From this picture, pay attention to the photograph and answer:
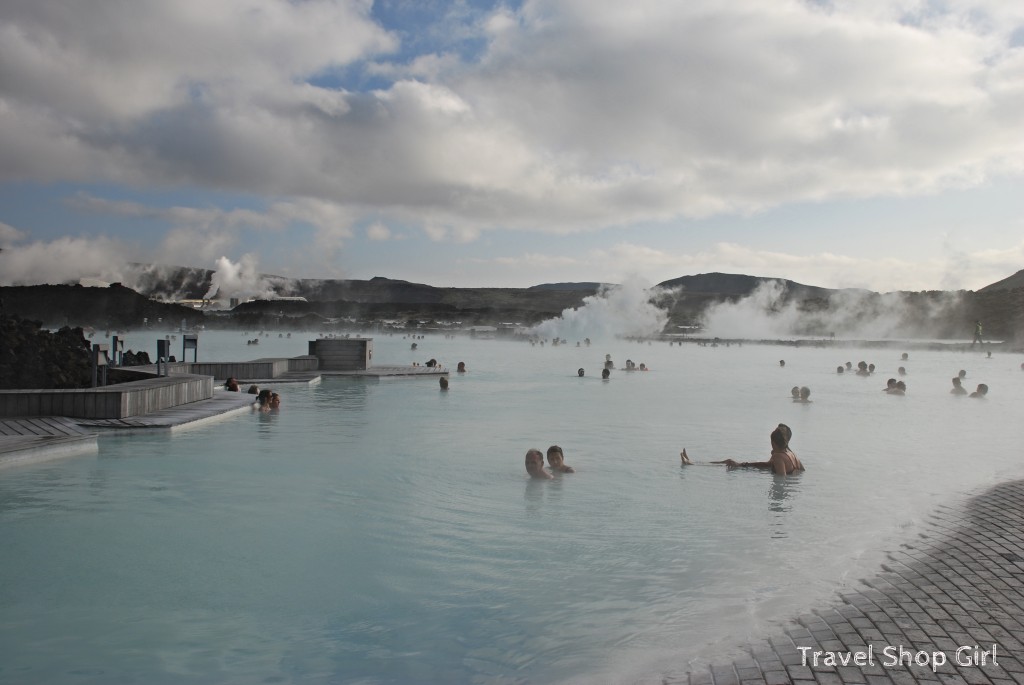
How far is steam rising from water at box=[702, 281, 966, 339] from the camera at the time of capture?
10781cm

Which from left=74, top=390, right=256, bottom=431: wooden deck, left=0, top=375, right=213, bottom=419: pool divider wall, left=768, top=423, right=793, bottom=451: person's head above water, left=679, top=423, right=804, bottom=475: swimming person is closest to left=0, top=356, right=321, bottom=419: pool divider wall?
left=0, top=375, right=213, bottom=419: pool divider wall

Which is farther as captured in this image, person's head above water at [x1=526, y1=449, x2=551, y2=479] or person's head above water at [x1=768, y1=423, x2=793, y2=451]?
person's head above water at [x1=768, y1=423, x2=793, y2=451]

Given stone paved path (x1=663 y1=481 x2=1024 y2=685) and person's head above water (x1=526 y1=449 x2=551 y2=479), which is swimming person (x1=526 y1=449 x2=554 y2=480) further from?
stone paved path (x1=663 y1=481 x2=1024 y2=685)

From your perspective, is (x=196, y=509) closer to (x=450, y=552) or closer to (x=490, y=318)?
(x=450, y=552)

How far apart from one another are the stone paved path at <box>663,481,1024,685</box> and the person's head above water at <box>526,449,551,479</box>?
5.08 meters

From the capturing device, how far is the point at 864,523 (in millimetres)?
8461

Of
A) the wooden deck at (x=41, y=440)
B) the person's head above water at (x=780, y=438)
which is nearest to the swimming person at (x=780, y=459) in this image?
the person's head above water at (x=780, y=438)

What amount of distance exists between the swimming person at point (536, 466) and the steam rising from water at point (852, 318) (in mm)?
98812

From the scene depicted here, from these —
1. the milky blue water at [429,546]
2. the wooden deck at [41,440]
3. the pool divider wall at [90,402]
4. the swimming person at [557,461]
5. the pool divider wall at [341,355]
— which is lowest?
the milky blue water at [429,546]

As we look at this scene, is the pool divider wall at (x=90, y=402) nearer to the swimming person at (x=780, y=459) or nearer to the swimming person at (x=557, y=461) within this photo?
the swimming person at (x=557, y=461)

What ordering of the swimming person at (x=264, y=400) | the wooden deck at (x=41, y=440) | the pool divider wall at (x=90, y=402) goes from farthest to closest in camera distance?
the swimming person at (x=264, y=400)
the pool divider wall at (x=90, y=402)
the wooden deck at (x=41, y=440)

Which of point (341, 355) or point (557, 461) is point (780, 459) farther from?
point (341, 355)

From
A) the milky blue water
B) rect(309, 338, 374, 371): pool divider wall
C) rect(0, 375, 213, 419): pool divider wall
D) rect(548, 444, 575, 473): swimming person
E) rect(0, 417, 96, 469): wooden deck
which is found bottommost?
the milky blue water

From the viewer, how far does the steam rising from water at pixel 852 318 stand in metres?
108
